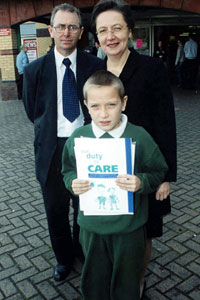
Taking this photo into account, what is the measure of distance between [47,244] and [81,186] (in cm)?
189

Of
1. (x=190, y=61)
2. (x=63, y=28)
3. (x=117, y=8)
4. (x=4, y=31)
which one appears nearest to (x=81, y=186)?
(x=117, y=8)

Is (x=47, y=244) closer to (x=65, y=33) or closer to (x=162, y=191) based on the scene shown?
(x=162, y=191)

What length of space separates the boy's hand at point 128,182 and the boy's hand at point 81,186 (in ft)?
0.56

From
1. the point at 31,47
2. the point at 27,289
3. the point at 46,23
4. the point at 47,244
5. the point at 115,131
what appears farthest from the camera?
the point at 31,47

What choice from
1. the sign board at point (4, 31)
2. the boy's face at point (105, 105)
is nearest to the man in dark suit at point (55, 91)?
the boy's face at point (105, 105)

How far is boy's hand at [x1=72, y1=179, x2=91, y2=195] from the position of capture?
184 cm

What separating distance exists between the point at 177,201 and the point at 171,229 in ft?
2.33

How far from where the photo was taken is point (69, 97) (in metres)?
2.55

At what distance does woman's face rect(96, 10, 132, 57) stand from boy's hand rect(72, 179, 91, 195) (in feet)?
2.78

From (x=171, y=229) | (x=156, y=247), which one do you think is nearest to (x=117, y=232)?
(x=156, y=247)

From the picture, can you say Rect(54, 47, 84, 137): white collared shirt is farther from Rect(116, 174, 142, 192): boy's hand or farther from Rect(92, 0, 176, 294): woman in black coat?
Rect(116, 174, 142, 192): boy's hand

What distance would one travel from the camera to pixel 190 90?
43.5 ft

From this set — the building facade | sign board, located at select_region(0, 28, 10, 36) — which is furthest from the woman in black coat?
sign board, located at select_region(0, 28, 10, 36)

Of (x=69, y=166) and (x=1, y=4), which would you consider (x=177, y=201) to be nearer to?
(x=69, y=166)
